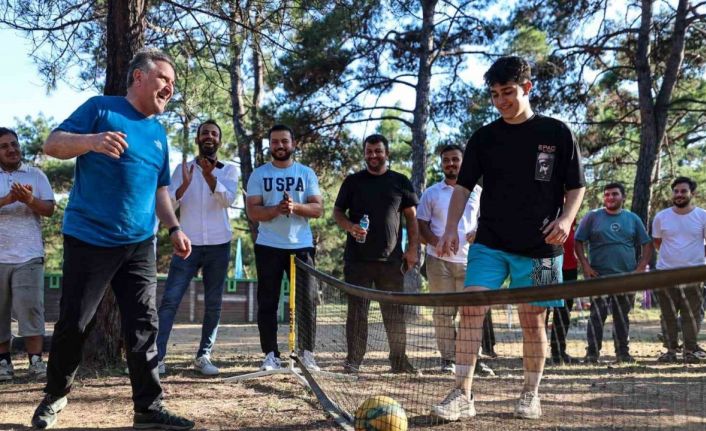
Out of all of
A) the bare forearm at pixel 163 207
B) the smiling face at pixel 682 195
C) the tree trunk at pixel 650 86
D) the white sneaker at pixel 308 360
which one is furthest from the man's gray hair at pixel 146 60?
the tree trunk at pixel 650 86

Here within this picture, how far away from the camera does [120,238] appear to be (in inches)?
167

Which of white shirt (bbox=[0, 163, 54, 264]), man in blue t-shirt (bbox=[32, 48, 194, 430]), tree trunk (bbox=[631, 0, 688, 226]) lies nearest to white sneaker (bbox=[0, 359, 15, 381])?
white shirt (bbox=[0, 163, 54, 264])

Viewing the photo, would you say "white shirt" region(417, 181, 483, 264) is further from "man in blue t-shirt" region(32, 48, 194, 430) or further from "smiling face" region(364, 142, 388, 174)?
"man in blue t-shirt" region(32, 48, 194, 430)

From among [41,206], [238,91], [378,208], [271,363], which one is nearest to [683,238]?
[378,208]

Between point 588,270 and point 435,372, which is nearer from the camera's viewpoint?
point 435,372

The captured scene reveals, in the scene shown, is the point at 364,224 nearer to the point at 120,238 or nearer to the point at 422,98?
the point at 120,238

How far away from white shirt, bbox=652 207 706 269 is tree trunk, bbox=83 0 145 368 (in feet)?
20.7

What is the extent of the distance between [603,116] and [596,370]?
1381cm

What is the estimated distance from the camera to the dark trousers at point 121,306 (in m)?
4.19

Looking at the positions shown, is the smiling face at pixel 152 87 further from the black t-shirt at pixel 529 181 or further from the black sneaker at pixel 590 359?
the black sneaker at pixel 590 359

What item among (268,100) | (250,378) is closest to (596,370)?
(250,378)

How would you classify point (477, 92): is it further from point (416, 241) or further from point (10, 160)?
point (10, 160)

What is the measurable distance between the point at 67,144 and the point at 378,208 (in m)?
3.32

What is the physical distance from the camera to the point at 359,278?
6.71 meters
